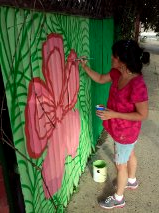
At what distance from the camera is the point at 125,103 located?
222cm

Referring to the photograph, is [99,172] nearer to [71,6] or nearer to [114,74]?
[114,74]

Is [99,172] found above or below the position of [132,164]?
below

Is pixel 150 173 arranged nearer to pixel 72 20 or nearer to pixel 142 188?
pixel 142 188

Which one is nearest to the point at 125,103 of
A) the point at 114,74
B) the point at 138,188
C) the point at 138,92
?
the point at 138,92

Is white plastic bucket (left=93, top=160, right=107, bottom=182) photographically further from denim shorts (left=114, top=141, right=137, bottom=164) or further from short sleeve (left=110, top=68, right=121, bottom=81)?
short sleeve (left=110, top=68, right=121, bottom=81)

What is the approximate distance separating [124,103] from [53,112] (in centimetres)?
63

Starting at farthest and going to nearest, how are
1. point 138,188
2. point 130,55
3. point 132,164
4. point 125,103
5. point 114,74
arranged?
point 138,188 → point 132,164 → point 114,74 → point 125,103 → point 130,55

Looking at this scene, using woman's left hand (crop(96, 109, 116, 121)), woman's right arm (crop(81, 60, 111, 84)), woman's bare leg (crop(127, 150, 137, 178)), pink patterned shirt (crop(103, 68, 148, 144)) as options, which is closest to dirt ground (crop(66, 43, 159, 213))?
woman's bare leg (crop(127, 150, 137, 178))

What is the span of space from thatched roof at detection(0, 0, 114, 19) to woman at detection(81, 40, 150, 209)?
1.83 feet

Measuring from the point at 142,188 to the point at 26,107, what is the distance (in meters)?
1.88

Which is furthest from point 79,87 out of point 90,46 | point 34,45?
point 34,45

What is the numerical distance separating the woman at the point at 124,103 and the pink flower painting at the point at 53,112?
0.36m

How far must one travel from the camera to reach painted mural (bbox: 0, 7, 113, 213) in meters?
1.56

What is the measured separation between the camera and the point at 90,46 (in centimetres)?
312
